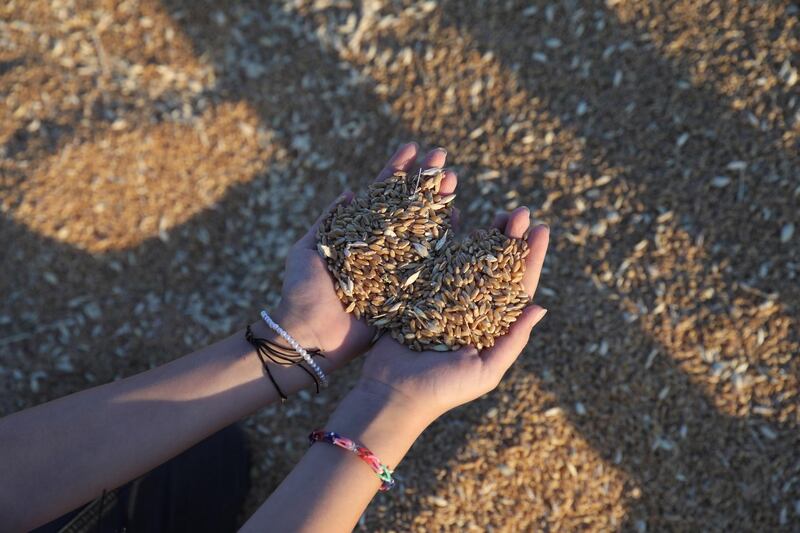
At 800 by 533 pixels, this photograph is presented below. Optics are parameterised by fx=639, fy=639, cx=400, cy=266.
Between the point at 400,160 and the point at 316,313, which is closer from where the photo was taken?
the point at 316,313

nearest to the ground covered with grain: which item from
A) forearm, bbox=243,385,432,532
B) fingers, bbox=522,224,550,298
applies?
fingers, bbox=522,224,550,298

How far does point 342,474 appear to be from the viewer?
4.91 feet

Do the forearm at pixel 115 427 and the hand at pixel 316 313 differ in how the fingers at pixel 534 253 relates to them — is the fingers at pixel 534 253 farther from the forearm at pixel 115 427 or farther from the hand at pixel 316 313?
the forearm at pixel 115 427

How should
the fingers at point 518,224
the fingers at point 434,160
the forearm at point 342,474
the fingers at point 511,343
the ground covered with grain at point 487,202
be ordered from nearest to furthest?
the forearm at point 342,474 → the fingers at point 511,343 → the fingers at point 518,224 → the fingers at point 434,160 → the ground covered with grain at point 487,202

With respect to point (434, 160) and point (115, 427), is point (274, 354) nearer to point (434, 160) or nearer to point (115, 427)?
point (115, 427)

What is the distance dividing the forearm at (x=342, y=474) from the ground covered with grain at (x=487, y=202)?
776 mm

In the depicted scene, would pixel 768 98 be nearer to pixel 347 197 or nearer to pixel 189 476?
pixel 347 197

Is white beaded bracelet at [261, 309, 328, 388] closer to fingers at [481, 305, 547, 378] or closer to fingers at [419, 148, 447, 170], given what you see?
fingers at [481, 305, 547, 378]

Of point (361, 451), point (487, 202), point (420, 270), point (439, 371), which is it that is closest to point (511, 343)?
point (439, 371)

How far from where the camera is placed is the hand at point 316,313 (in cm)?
180

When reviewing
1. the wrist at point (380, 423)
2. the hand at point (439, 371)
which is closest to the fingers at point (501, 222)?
the hand at point (439, 371)

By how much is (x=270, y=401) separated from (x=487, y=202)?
1278mm

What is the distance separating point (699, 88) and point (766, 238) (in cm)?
65

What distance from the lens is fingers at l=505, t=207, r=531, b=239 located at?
1821 millimetres
